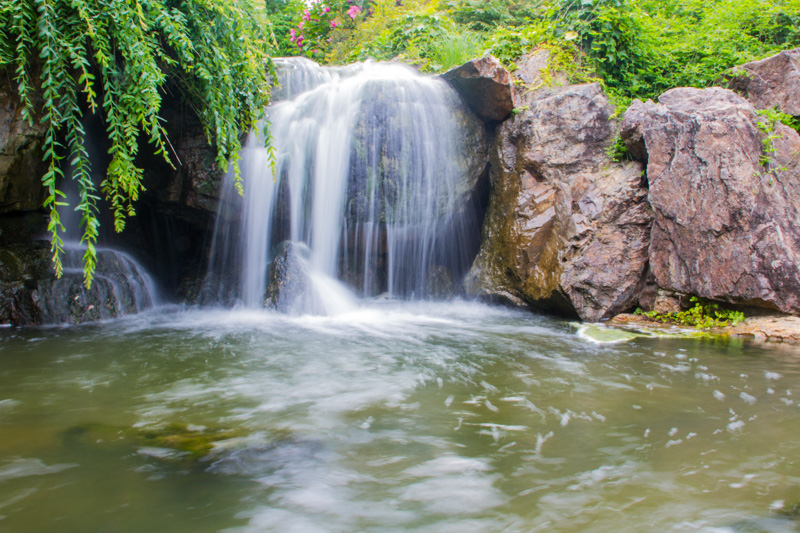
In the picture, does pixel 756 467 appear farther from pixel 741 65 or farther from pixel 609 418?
pixel 741 65

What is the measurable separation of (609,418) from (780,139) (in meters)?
5.09

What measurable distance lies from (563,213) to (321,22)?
10.3 metres

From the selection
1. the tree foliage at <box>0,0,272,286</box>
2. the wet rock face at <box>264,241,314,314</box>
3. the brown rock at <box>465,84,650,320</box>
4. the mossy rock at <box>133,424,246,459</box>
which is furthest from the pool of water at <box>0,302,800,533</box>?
the wet rock face at <box>264,241,314,314</box>

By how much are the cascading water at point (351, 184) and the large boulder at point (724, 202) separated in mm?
2940

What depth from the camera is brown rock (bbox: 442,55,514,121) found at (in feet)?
24.0

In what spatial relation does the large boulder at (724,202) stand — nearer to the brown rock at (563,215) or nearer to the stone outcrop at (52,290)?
the brown rock at (563,215)

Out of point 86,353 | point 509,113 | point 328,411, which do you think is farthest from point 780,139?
point 86,353

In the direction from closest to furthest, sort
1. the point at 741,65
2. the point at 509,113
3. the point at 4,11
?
the point at 4,11, the point at 741,65, the point at 509,113

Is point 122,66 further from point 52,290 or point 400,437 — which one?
point 400,437

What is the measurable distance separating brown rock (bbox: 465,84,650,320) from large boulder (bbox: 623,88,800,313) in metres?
0.42

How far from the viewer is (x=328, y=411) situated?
3027 mm

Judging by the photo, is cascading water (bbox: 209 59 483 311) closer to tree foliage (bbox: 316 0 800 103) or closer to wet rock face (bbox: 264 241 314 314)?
wet rock face (bbox: 264 241 314 314)

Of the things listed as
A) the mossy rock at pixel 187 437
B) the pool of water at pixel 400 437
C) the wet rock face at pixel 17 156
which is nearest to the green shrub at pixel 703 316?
the pool of water at pixel 400 437

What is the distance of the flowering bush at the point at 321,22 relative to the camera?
13509 mm
